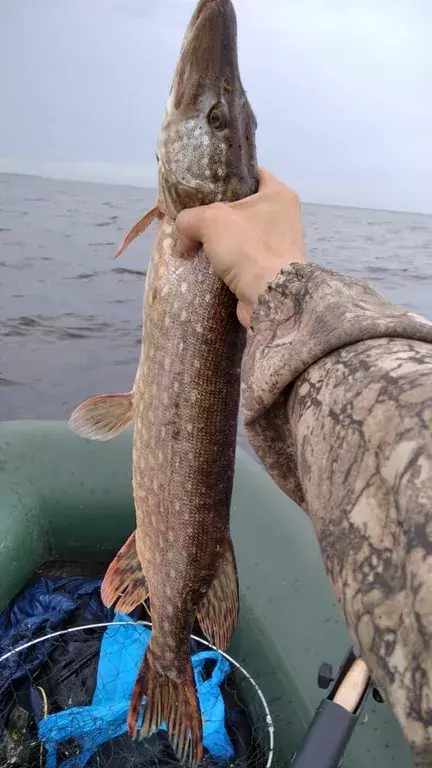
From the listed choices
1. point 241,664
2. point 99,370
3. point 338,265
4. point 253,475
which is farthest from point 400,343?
point 338,265

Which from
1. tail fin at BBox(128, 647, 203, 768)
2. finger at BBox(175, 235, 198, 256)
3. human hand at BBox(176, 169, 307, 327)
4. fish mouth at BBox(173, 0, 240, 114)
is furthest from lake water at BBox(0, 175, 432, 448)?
human hand at BBox(176, 169, 307, 327)

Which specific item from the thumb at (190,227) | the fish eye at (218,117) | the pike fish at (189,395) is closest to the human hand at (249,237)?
the thumb at (190,227)

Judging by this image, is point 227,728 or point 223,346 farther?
point 227,728

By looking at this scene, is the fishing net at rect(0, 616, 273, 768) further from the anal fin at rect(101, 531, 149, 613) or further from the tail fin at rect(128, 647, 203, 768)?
the anal fin at rect(101, 531, 149, 613)

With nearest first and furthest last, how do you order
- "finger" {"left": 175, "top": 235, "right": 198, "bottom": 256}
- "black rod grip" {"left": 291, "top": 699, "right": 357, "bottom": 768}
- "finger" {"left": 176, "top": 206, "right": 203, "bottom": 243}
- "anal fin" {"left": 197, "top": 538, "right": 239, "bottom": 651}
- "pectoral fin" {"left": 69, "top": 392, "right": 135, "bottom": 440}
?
"black rod grip" {"left": 291, "top": 699, "right": 357, "bottom": 768}, "finger" {"left": 176, "top": 206, "right": 203, "bottom": 243}, "finger" {"left": 175, "top": 235, "right": 198, "bottom": 256}, "anal fin" {"left": 197, "top": 538, "right": 239, "bottom": 651}, "pectoral fin" {"left": 69, "top": 392, "right": 135, "bottom": 440}

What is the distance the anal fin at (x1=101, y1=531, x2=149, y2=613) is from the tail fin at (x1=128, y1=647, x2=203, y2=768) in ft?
0.74

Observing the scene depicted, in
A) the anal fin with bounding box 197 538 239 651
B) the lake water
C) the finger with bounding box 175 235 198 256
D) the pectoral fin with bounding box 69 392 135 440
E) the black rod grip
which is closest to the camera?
the black rod grip

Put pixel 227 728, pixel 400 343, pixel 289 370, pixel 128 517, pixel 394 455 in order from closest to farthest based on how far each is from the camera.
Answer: pixel 394 455 → pixel 400 343 → pixel 289 370 → pixel 227 728 → pixel 128 517

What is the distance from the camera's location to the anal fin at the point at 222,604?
7.16ft

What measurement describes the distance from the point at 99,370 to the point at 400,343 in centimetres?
666

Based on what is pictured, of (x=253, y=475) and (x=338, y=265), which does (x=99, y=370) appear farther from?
(x=338, y=265)

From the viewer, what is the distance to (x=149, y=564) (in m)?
2.26

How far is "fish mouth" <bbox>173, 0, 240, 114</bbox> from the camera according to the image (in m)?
1.91

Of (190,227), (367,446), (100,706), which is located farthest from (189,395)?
(100,706)
